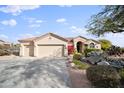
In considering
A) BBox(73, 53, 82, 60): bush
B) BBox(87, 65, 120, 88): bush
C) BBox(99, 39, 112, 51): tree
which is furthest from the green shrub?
BBox(87, 65, 120, 88): bush

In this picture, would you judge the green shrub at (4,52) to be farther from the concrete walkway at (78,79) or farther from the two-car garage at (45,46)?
the concrete walkway at (78,79)

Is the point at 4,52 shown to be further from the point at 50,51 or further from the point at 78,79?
the point at 78,79

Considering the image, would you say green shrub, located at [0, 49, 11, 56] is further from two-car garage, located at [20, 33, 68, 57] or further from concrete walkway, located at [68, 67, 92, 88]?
concrete walkway, located at [68, 67, 92, 88]

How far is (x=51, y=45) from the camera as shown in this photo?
22875 mm

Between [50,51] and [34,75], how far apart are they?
25.2 feet

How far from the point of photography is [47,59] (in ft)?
67.7

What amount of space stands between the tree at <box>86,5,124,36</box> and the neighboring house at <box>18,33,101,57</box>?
3.27 meters

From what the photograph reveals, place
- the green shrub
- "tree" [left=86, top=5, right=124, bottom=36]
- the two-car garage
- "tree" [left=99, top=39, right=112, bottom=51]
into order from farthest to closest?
the two-car garage < the green shrub < "tree" [left=99, top=39, right=112, bottom=51] < "tree" [left=86, top=5, right=124, bottom=36]

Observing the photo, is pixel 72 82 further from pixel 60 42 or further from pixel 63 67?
pixel 60 42

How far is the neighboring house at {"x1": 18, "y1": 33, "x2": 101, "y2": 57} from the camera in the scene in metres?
20.4

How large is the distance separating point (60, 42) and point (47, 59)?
9.45ft
